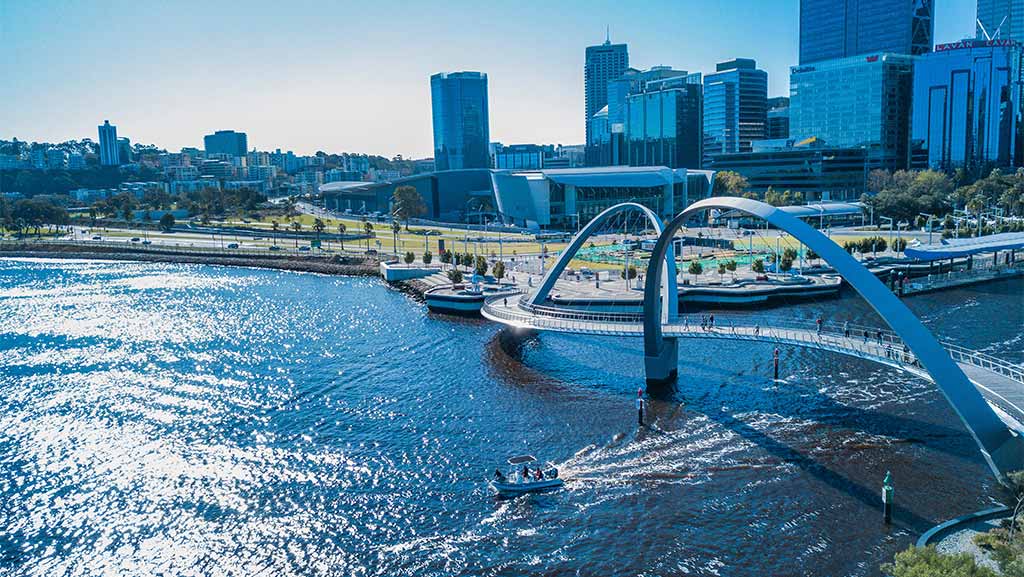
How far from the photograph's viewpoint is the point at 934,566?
1884cm

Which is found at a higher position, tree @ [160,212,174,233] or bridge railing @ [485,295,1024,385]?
tree @ [160,212,174,233]

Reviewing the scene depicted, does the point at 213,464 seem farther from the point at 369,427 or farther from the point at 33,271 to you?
the point at 33,271

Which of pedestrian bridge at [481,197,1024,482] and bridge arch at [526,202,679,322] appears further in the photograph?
bridge arch at [526,202,679,322]

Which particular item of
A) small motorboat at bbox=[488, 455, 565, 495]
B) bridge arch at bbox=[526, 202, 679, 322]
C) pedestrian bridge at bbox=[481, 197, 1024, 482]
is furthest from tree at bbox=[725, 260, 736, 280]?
small motorboat at bbox=[488, 455, 565, 495]

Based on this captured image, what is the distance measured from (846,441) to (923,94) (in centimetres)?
15948

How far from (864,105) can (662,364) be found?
501 feet

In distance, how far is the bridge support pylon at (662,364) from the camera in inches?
1742

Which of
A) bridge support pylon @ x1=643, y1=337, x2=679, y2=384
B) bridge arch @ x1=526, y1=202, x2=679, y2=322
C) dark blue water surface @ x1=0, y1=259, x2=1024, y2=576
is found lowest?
dark blue water surface @ x1=0, y1=259, x2=1024, y2=576

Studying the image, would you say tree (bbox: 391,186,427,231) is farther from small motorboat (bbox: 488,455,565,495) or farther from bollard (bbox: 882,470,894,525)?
bollard (bbox: 882,470,894,525)

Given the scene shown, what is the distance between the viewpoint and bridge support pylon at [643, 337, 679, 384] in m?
44.2

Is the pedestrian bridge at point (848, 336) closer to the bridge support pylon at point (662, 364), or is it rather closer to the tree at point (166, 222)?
the bridge support pylon at point (662, 364)

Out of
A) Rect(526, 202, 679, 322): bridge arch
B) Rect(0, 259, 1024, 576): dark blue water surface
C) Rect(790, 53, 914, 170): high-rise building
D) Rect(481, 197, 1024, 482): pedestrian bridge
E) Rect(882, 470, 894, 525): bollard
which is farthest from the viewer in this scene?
Rect(790, 53, 914, 170): high-rise building

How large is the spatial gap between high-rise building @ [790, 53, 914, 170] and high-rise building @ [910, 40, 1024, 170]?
4275 mm

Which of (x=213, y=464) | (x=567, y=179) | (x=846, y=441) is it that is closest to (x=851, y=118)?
(x=567, y=179)
